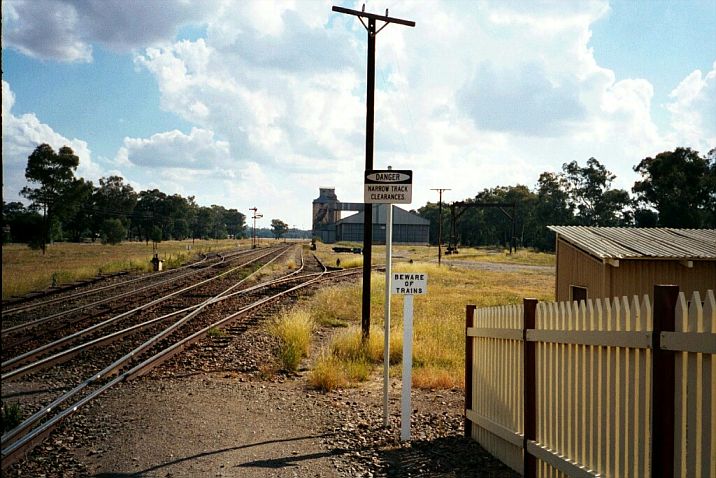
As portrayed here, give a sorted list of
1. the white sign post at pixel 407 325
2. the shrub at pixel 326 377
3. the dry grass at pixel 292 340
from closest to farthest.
Result: the white sign post at pixel 407 325, the shrub at pixel 326 377, the dry grass at pixel 292 340

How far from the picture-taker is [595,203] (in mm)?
85750

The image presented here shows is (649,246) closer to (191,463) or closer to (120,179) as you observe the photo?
(191,463)

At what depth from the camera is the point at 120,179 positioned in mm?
104938

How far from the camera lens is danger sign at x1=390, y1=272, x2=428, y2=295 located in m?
7.13

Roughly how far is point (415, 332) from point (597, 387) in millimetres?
9783

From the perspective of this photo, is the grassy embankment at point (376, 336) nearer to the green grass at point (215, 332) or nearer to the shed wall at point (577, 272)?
the green grass at point (215, 332)

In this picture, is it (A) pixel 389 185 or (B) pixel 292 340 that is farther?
(B) pixel 292 340

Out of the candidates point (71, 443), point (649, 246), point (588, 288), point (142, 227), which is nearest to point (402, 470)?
point (71, 443)

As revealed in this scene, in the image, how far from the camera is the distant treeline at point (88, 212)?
4462 centimetres

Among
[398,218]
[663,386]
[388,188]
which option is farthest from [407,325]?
[398,218]

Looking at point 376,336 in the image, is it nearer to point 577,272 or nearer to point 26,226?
point 577,272

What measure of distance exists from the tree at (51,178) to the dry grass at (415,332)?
28.3m

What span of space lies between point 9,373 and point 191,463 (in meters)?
5.11

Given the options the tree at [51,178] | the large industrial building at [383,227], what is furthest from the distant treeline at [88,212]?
the large industrial building at [383,227]
